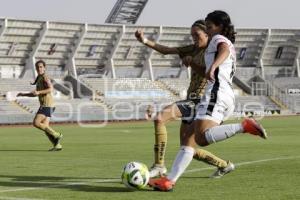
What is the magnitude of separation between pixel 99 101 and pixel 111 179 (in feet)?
171

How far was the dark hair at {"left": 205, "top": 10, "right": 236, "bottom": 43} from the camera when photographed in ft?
25.5

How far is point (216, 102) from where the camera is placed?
767cm

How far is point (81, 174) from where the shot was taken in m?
10.0

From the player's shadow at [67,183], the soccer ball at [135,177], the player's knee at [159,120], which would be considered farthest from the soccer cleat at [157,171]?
the soccer ball at [135,177]

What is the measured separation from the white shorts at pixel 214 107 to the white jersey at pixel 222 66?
0.09 meters

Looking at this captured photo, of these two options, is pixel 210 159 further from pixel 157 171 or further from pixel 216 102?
pixel 216 102

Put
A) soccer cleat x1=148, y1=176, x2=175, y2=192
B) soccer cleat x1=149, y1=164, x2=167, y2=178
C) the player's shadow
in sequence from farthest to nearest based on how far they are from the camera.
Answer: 1. soccer cleat x1=149, y1=164, x2=167, y2=178
2. the player's shadow
3. soccer cleat x1=148, y1=176, x2=175, y2=192

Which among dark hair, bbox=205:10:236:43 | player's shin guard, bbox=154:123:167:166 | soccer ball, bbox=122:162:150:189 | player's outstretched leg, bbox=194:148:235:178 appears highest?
dark hair, bbox=205:10:236:43

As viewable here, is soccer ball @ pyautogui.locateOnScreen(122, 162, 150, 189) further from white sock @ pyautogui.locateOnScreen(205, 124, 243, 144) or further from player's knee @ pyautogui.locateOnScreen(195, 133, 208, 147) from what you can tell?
white sock @ pyautogui.locateOnScreen(205, 124, 243, 144)

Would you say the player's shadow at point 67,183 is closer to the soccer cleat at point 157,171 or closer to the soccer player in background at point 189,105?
the soccer cleat at point 157,171

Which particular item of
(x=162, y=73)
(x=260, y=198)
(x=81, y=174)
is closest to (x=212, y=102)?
(x=260, y=198)

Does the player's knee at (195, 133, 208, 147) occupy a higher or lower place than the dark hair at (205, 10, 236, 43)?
lower

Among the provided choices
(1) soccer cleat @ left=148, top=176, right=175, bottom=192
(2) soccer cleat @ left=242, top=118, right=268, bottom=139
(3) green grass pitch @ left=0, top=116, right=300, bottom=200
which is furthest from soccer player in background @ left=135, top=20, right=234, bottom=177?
(2) soccer cleat @ left=242, top=118, right=268, bottom=139

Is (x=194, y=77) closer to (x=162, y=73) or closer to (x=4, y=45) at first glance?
(x=4, y=45)
